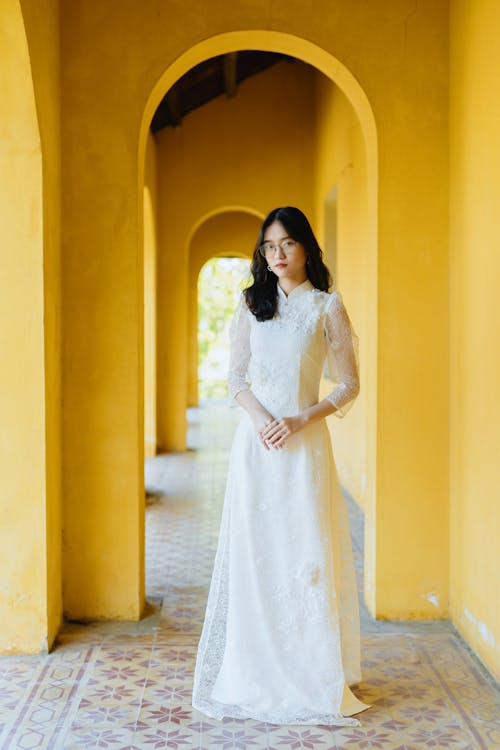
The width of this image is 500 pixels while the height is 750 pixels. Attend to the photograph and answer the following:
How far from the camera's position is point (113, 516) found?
4.01 metres

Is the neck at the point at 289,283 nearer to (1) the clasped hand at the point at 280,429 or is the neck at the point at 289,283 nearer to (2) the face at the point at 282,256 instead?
(2) the face at the point at 282,256

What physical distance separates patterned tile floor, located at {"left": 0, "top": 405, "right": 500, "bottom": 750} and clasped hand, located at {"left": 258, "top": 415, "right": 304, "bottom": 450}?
107 cm

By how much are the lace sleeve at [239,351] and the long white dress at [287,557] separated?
1.0 inches

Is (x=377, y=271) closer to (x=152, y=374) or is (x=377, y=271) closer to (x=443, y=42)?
(x=443, y=42)

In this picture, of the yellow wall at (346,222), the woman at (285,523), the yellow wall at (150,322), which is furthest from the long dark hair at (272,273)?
the yellow wall at (150,322)

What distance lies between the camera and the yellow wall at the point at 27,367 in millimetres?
3531

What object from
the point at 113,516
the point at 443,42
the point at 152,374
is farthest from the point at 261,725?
the point at 152,374

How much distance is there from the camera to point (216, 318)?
86.8 feet

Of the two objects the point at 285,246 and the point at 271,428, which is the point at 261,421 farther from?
the point at 285,246

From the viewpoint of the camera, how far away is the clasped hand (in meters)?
2.91

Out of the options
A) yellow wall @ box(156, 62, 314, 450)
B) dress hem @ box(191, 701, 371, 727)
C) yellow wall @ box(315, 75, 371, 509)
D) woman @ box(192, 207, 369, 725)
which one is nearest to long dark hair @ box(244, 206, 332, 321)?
woman @ box(192, 207, 369, 725)

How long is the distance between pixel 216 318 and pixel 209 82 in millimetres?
17249

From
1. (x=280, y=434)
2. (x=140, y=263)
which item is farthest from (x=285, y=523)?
(x=140, y=263)

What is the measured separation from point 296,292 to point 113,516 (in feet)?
5.47
